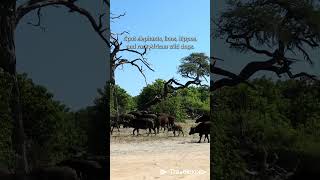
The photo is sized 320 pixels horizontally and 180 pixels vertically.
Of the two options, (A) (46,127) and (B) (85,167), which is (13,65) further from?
(B) (85,167)

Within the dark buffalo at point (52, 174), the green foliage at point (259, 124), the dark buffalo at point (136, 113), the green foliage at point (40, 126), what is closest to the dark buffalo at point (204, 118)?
the green foliage at point (259, 124)

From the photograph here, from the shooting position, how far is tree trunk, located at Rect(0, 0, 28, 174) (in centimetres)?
699

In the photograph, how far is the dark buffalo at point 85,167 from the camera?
6941 millimetres

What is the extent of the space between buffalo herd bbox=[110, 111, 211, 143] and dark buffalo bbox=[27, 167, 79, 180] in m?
0.80

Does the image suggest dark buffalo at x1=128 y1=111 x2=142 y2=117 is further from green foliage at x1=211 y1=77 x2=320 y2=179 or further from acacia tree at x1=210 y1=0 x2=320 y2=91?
acacia tree at x1=210 y1=0 x2=320 y2=91

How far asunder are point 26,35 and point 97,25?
89 cm

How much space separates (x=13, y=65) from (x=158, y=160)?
2.14 meters

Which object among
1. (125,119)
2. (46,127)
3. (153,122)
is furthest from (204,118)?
(46,127)

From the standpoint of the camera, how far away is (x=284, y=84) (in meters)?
7.14

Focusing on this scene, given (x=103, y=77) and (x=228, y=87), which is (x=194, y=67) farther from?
(x=103, y=77)

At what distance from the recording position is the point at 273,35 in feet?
23.4

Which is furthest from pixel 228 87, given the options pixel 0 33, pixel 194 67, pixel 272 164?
pixel 0 33

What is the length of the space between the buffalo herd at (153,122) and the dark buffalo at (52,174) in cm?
80

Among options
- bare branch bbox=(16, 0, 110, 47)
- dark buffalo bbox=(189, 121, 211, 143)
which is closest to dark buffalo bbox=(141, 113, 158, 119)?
dark buffalo bbox=(189, 121, 211, 143)
